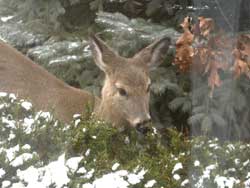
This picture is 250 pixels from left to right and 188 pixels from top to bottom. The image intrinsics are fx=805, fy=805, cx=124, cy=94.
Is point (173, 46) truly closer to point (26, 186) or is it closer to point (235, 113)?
point (235, 113)

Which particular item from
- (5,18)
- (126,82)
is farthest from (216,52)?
(5,18)

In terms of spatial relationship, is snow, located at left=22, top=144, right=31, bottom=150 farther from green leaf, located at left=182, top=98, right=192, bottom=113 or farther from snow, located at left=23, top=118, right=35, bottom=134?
green leaf, located at left=182, top=98, right=192, bottom=113

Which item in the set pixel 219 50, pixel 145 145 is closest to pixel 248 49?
pixel 219 50

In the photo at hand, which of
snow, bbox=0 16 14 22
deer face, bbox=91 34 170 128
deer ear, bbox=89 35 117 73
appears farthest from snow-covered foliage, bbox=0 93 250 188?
snow, bbox=0 16 14 22

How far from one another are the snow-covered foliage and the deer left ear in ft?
3.08

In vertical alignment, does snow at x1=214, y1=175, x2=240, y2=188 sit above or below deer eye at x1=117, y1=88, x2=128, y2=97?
above

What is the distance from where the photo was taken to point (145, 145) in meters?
4.99

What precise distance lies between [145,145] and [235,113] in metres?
0.59

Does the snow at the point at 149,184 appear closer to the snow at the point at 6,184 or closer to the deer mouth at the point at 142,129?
the snow at the point at 6,184

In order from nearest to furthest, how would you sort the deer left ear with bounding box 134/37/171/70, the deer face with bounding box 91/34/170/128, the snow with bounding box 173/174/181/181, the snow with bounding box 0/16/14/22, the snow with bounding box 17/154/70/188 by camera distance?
1. the snow with bounding box 17/154/70/188
2. the snow with bounding box 173/174/181/181
3. the deer face with bounding box 91/34/170/128
4. the deer left ear with bounding box 134/37/171/70
5. the snow with bounding box 0/16/14/22

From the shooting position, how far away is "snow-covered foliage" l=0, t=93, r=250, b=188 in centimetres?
389

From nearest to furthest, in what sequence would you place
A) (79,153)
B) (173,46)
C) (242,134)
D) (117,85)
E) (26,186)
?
1. (26,186)
2. (79,153)
3. (242,134)
4. (117,85)
5. (173,46)

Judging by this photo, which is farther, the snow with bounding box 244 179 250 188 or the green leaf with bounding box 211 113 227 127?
the green leaf with bounding box 211 113 227 127

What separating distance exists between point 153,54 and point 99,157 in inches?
68.3
